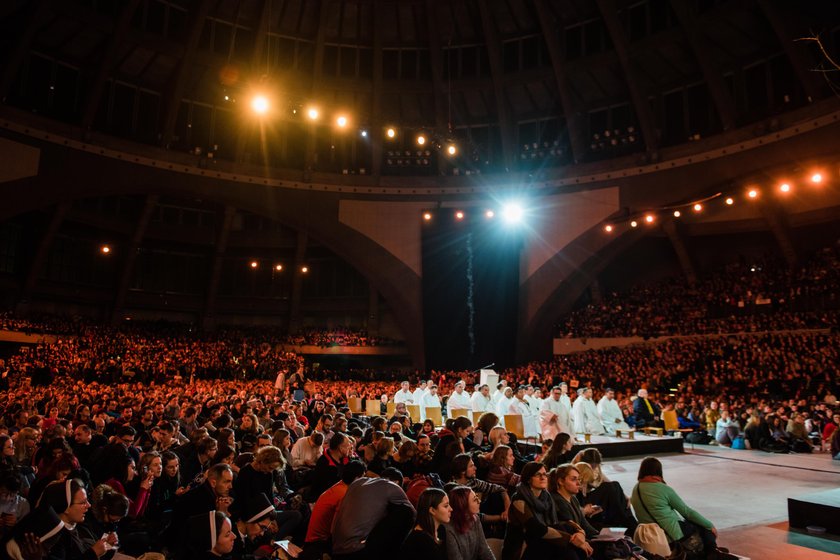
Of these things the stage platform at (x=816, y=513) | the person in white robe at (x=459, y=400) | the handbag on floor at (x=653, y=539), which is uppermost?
the person in white robe at (x=459, y=400)

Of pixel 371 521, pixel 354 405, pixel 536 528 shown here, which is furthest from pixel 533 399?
pixel 371 521

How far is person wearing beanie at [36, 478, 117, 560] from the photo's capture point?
3695 mm

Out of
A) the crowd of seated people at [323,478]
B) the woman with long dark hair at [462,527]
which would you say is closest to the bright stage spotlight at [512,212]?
the crowd of seated people at [323,478]

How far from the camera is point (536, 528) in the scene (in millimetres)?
4199

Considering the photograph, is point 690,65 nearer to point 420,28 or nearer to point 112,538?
point 420,28

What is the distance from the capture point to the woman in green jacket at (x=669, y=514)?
4848mm

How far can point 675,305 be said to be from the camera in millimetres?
26516

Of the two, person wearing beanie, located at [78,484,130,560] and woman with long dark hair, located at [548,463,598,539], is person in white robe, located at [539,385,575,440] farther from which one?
person wearing beanie, located at [78,484,130,560]

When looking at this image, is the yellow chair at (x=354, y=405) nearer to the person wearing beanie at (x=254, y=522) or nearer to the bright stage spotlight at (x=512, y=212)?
the person wearing beanie at (x=254, y=522)

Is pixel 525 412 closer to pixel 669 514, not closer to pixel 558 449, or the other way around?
pixel 558 449

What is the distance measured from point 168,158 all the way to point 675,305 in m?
22.5

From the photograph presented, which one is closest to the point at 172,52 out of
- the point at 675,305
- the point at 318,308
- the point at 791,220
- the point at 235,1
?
the point at 235,1

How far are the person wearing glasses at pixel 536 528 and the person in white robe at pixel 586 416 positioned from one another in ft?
31.4

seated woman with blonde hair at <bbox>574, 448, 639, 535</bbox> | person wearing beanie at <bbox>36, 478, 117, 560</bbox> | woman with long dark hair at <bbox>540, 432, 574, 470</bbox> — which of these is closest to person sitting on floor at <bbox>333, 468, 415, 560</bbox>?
person wearing beanie at <bbox>36, 478, 117, 560</bbox>
